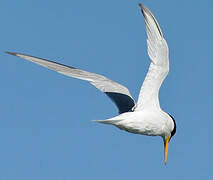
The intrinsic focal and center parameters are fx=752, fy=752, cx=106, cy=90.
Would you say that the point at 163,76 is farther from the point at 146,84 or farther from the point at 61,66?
the point at 61,66

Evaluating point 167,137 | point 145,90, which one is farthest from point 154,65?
point 167,137

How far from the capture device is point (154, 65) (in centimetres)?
1564

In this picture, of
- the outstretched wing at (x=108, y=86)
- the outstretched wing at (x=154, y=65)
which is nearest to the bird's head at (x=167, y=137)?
the outstretched wing at (x=154, y=65)

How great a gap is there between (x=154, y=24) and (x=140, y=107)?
1.89 metres

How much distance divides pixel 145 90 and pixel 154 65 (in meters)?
0.58

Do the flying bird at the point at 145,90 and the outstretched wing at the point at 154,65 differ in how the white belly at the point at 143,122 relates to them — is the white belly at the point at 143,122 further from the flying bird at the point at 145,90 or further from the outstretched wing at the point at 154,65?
the outstretched wing at the point at 154,65

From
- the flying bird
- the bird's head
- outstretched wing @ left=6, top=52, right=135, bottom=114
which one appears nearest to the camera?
the flying bird

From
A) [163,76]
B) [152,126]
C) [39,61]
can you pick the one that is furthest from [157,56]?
[39,61]

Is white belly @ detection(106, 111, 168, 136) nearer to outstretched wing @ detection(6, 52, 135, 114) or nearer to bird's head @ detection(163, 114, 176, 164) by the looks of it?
bird's head @ detection(163, 114, 176, 164)

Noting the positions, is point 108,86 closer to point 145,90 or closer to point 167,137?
point 145,90

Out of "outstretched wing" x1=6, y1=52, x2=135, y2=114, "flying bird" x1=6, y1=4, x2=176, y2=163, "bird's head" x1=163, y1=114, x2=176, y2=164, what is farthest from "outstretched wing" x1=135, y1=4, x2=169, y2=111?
"bird's head" x1=163, y1=114, x2=176, y2=164

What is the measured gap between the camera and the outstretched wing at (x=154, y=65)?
15.1 metres

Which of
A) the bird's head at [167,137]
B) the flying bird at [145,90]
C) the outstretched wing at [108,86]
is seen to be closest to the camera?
the flying bird at [145,90]

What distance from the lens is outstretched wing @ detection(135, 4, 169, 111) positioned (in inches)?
593
